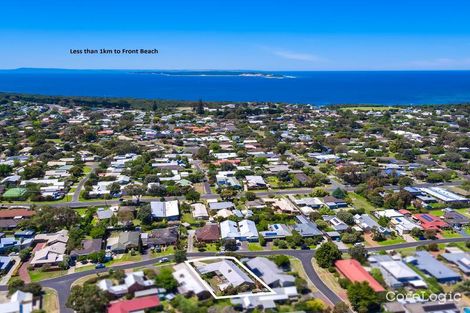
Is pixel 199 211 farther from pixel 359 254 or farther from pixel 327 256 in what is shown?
pixel 359 254

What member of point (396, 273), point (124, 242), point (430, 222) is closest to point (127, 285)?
point (124, 242)

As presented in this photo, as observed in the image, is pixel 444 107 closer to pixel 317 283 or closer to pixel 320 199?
pixel 320 199

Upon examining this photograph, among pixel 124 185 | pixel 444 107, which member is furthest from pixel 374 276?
pixel 444 107

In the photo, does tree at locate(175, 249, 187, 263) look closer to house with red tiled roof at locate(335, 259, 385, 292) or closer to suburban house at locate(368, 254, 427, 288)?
house with red tiled roof at locate(335, 259, 385, 292)

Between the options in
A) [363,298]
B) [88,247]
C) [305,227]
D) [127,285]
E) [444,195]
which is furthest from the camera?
[444,195]

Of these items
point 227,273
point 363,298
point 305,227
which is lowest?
point 305,227

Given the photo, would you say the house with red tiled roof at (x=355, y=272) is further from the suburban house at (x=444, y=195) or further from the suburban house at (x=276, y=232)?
the suburban house at (x=444, y=195)
